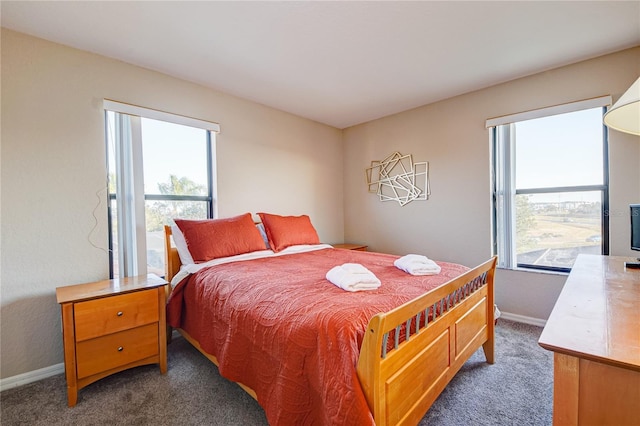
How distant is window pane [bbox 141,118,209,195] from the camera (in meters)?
2.52

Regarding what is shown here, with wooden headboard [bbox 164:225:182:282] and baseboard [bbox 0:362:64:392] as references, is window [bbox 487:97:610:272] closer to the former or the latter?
wooden headboard [bbox 164:225:182:282]

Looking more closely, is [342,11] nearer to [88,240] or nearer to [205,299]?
[205,299]

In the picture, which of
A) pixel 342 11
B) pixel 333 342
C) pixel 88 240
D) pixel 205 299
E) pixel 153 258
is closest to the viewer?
pixel 333 342

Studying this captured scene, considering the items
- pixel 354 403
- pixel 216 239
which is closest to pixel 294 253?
pixel 216 239

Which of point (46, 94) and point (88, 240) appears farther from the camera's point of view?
point (88, 240)

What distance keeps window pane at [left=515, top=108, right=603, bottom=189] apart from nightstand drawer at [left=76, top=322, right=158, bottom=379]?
3.55 m

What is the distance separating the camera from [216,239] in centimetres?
238

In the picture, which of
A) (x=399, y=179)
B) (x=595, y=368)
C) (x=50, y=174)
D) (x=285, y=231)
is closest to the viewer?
(x=595, y=368)

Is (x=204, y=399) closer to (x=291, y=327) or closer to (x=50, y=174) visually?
(x=291, y=327)

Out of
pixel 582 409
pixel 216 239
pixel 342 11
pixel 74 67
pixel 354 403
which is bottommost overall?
pixel 354 403

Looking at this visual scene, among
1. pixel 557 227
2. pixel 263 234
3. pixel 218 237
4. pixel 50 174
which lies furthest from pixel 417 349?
pixel 50 174

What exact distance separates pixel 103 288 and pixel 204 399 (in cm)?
101

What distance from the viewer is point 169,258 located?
92.8 inches

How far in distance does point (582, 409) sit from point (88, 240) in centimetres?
289
